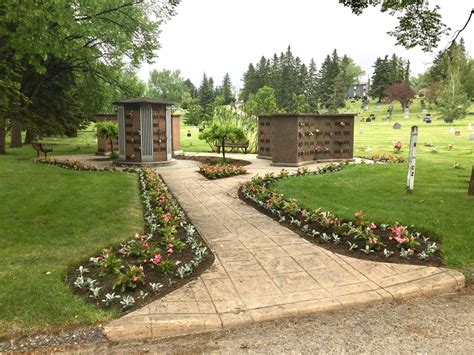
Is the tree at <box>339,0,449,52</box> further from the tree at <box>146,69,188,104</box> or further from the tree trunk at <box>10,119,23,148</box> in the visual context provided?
the tree at <box>146,69,188,104</box>

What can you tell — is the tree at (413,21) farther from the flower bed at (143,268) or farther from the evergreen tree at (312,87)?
the evergreen tree at (312,87)

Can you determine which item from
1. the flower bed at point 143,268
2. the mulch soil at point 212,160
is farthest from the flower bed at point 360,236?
the mulch soil at point 212,160

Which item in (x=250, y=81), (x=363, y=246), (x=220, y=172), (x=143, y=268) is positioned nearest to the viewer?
(x=143, y=268)

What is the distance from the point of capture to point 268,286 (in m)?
5.16

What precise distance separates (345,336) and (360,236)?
3.12 m

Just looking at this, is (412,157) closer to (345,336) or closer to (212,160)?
(345,336)

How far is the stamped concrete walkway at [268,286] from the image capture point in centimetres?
428

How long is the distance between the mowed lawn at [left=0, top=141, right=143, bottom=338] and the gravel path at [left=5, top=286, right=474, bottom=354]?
0.66m

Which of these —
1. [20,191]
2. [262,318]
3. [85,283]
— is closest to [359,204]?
[262,318]

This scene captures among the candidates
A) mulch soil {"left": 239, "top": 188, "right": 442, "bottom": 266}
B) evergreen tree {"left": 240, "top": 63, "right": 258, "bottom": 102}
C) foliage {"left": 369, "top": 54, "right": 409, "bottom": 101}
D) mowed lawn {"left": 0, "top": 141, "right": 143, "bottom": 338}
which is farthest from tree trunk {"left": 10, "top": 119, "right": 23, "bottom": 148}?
foliage {"left": 369, "top": 54, "right": 409, "bottom": 101}

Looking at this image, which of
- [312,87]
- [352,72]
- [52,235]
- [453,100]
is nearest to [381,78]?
[312,87]

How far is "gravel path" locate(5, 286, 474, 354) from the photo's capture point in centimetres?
378

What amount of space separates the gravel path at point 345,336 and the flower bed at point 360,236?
1608 millimetres

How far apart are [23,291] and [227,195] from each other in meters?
7.16
